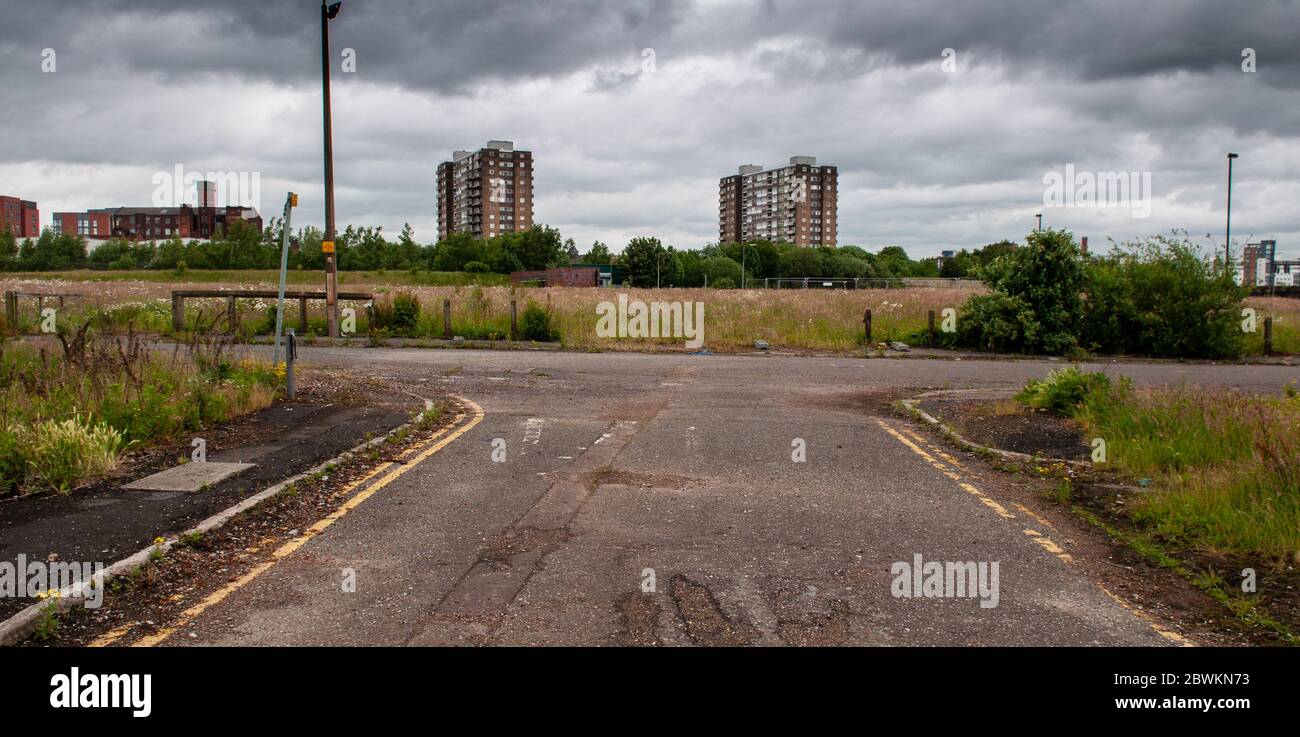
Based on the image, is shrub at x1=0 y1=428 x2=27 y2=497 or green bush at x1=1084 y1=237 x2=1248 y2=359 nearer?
shrub at x1=0 y1=428 x2=27 y2=497

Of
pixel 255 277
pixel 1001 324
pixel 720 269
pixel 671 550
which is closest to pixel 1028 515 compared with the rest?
pixel 671 550

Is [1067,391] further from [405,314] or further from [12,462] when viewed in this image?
[405,314]

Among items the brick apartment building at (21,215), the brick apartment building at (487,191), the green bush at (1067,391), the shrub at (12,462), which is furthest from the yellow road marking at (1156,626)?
the brick apartment building at (21,215)

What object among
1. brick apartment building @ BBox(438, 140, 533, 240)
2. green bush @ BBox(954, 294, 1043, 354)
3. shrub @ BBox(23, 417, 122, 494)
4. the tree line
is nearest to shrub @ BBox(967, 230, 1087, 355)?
green bush @ BBox(954, 294, 1043, 354)

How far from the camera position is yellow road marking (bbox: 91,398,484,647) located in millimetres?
4805

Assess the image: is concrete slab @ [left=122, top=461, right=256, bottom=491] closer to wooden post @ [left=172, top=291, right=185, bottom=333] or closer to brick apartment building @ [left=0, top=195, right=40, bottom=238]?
wooden post @ [left=172, top=291, right=185, bottom=333]

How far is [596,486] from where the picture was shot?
8.43 metres

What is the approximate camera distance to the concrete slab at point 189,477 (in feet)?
25.5

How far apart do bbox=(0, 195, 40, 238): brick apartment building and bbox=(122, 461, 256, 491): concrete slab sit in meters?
173

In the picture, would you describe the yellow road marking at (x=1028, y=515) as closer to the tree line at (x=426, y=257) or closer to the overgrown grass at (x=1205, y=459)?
the overgrown grass at (x=1205, y=459)

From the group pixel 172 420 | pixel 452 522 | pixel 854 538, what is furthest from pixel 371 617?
pixel 172 420

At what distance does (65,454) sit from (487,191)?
146054 mm

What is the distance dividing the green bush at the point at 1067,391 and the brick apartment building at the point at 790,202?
509ft
